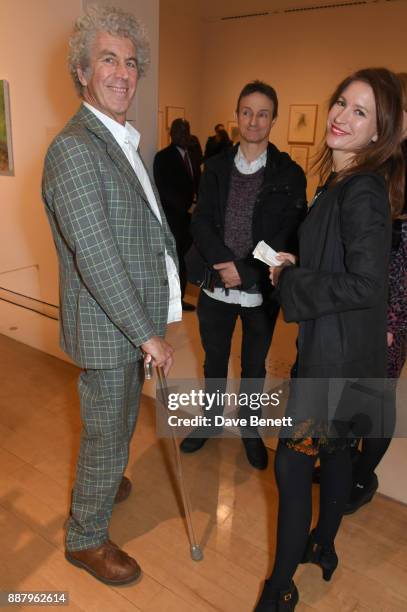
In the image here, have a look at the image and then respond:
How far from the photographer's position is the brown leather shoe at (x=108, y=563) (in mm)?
1765

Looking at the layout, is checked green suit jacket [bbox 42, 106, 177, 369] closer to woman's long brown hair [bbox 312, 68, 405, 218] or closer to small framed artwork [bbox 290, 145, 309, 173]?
woman's long brown hair [bbox 312, 68, 405, 218]

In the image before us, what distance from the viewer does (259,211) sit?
207cm

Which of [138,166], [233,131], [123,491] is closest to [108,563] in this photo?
[123,491]

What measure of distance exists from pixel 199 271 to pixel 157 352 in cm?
82

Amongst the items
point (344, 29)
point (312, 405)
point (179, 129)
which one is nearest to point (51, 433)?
point (312, 405)

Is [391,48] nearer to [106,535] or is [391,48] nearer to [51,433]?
[51,433]

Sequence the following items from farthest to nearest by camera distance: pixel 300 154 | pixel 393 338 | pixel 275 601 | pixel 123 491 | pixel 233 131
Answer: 1. pixel 233 131
2. pixel 300 154
3. pixel 123 491
4. pixel 393 338
5. pixel 275 601

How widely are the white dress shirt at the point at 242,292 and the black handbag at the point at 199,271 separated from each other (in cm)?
5

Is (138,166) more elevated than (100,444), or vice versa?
(138,166)

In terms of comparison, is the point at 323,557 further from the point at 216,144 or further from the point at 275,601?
the point at 216,144

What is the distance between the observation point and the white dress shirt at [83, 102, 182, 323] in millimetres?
1482

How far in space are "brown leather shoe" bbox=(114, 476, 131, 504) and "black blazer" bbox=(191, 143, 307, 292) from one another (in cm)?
104

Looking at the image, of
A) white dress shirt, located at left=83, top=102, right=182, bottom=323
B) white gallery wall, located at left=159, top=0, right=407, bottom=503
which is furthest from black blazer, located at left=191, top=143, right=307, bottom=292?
white gallery wall, located at left=159, top=0, right=407, bottom=503

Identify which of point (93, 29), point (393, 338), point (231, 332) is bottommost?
point (231, 332)
